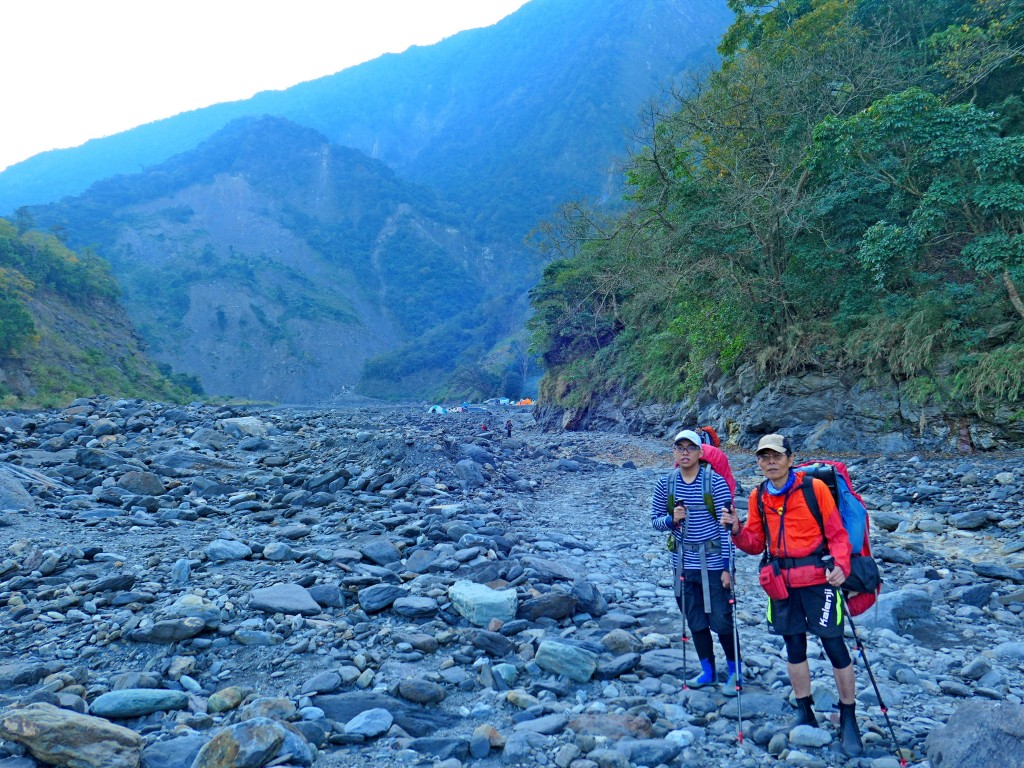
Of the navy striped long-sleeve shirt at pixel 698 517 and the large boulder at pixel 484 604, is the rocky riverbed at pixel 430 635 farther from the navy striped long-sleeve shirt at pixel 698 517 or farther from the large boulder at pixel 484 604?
the navy striped long-sleeve shirt at pixel 698 517

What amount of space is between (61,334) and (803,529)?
146 feet

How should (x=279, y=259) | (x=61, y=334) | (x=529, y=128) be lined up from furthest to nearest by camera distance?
(x=529, y=128) → (x=279, y=259) → (x=61, y=334)

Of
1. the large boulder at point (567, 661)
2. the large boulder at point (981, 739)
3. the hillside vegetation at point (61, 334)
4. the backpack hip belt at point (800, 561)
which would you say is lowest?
the large boulder at point (567, 661)

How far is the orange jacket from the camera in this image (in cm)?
332

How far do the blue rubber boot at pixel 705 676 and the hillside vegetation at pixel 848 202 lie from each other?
33.6 feet

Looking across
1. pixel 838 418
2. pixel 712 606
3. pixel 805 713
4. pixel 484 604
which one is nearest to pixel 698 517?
pixel 712 606

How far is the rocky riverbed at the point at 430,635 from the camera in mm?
3221

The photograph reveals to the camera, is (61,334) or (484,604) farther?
(61,334)

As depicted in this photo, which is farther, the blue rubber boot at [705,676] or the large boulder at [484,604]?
the large boulder at [484,604]

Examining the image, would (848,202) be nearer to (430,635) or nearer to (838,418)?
(838,418)

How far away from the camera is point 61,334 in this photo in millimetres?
36875

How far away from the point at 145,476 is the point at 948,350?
49.7 feet

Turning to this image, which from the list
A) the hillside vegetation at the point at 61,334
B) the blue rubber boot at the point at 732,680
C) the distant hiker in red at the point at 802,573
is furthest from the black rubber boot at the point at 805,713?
the hillside vegetation at the point at 61,334

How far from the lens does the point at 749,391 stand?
16703 millimetres
